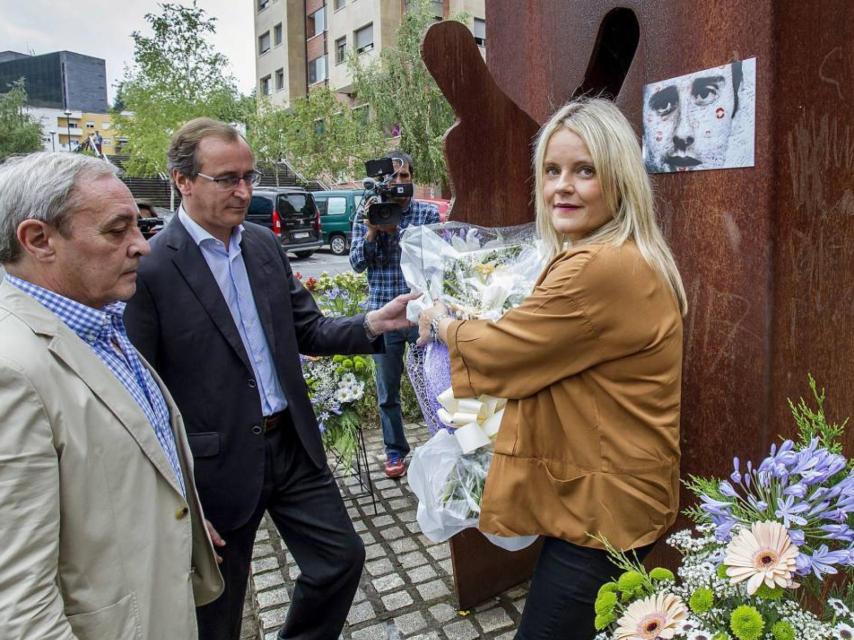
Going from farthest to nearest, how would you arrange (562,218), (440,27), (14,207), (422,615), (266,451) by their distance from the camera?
(422,615)
(440,27)
(266,451)
(562,218)
(14,207)

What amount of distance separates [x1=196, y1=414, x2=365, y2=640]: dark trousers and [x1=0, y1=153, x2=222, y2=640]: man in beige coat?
69 cm

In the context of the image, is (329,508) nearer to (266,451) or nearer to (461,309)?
Answer: (266,451)

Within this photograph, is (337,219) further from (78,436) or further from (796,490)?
(796,490)

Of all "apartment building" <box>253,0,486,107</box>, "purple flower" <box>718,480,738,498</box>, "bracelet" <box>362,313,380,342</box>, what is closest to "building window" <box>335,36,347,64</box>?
"apartment building" <box>253,0,486,107</box>

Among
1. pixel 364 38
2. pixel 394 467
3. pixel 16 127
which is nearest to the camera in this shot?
pixel 394 467

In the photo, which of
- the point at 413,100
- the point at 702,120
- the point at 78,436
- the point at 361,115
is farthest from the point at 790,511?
the point at 361,115

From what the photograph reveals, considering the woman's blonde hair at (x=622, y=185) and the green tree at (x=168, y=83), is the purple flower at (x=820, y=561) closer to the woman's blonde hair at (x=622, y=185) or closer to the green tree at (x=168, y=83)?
the woman's blonde hair at (x=622, y=185)

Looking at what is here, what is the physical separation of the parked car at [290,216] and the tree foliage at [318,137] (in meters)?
7.43

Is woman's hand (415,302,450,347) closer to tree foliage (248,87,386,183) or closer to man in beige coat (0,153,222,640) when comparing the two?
man in beige coat (0,153,222,640)

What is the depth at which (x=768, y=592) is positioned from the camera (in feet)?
3.28

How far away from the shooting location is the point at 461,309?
6.57 feet

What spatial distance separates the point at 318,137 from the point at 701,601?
3008cm

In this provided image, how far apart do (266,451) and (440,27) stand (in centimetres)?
185

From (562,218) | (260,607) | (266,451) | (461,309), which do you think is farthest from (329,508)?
(562,218)
